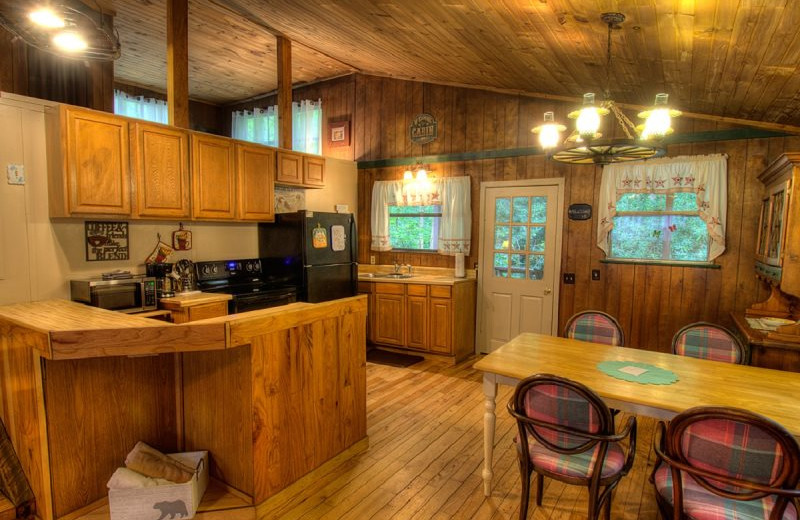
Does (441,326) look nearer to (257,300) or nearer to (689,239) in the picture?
(257,300)

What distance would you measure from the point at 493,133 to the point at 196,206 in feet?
10.6

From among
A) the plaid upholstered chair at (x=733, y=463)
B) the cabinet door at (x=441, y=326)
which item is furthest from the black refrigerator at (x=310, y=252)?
the plaid upholstered chair at (x=733, y=463)

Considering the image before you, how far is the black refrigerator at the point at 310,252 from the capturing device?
4.43 meters

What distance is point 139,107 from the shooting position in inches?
222

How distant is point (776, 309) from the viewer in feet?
11.0

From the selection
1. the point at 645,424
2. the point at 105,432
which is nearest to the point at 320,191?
the point at 105,432

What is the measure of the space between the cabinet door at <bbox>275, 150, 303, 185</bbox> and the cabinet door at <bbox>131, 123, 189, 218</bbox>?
105 cm

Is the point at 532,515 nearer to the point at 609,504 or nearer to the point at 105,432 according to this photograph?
the point at 609,504

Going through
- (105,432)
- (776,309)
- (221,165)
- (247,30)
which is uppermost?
(247,30)

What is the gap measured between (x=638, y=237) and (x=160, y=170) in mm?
4364

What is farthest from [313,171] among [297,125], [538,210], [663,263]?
[663,263]

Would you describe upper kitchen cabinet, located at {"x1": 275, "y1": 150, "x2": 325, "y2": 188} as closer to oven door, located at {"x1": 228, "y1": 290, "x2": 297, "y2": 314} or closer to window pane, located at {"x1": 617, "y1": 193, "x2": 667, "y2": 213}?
oven door, located at {"x1": 228, "y1": 290, "x2": 297, "y2": 314}

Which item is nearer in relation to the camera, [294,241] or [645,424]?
[645,424]

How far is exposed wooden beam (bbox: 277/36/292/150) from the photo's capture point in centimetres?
471
